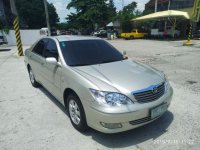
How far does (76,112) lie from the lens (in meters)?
3.40

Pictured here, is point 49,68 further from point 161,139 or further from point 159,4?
point 159,4

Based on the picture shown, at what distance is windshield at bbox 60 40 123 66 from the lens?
386 centimetres

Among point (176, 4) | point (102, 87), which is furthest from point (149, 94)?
point (176, 4)

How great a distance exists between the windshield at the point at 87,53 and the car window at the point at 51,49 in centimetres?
20

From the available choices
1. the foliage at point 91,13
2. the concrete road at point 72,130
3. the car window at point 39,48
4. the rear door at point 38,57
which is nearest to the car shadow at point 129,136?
the concrete road at point 72,130

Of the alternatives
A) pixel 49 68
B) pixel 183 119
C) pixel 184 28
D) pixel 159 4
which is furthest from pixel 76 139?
pixel 159 4

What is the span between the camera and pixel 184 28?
96.9 ft

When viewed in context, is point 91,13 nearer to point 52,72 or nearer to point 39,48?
point 39,48

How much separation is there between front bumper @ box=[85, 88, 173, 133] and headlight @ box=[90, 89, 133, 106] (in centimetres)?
14

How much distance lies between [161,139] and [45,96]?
10.7 ft

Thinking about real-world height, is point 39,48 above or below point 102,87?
above

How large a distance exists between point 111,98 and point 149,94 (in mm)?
627

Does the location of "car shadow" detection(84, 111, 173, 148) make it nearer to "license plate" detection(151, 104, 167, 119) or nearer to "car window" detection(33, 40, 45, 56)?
"license plate" detection(151, 104, 167, 119)

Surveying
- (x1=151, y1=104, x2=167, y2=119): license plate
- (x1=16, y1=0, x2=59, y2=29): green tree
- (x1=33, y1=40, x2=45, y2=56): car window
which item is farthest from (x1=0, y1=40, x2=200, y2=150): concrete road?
(x1=16, y1=0, x2=59, y2=29): green tree
